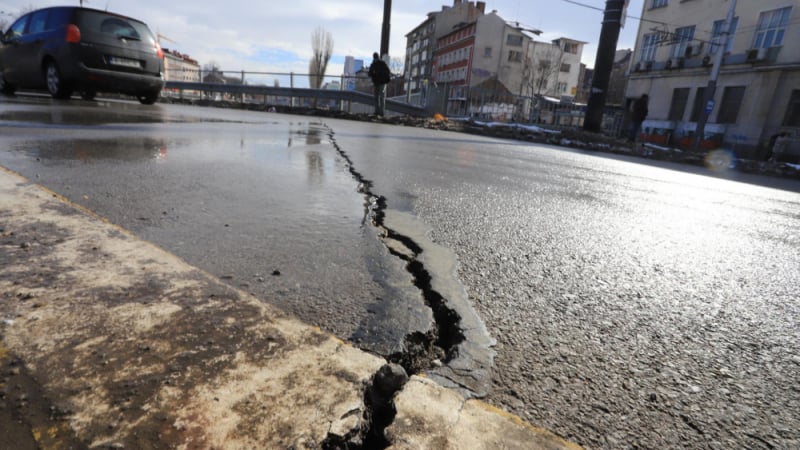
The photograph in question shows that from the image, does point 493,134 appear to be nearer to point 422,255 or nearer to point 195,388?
point 422,255

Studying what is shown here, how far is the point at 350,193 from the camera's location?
9.22 ft

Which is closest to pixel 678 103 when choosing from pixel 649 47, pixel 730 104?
pixel 730 104

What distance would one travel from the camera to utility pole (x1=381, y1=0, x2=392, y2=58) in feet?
40.1

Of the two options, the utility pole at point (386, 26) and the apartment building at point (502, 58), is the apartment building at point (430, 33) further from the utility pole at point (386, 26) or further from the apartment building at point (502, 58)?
the utility pole at point (386, 26)

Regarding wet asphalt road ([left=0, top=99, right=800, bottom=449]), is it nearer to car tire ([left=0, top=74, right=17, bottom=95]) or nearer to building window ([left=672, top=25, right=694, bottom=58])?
car tire ([left=0, top=74, right=17, bottom=95])

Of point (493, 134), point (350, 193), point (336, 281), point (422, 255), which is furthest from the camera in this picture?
point (493, 134)

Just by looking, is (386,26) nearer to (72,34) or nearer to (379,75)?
(379,75)

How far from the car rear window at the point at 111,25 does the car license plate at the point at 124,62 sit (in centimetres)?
39

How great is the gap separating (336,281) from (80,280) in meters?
0.70

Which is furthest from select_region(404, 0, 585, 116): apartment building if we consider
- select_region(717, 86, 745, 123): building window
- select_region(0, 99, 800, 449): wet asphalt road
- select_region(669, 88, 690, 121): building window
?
select_region(0, 99, 800, 449): wet asphalt road

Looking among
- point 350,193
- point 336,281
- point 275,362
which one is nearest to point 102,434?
point 275,362

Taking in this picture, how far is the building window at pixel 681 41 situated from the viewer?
71.4 feet

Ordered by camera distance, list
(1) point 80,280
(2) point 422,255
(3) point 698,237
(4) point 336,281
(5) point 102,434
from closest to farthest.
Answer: (5) point 102,434 → (1) point 80,280 → (4) point 336,281 → (2) point 422,255 → (3) point 698,237

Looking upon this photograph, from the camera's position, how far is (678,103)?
73.1 ft
